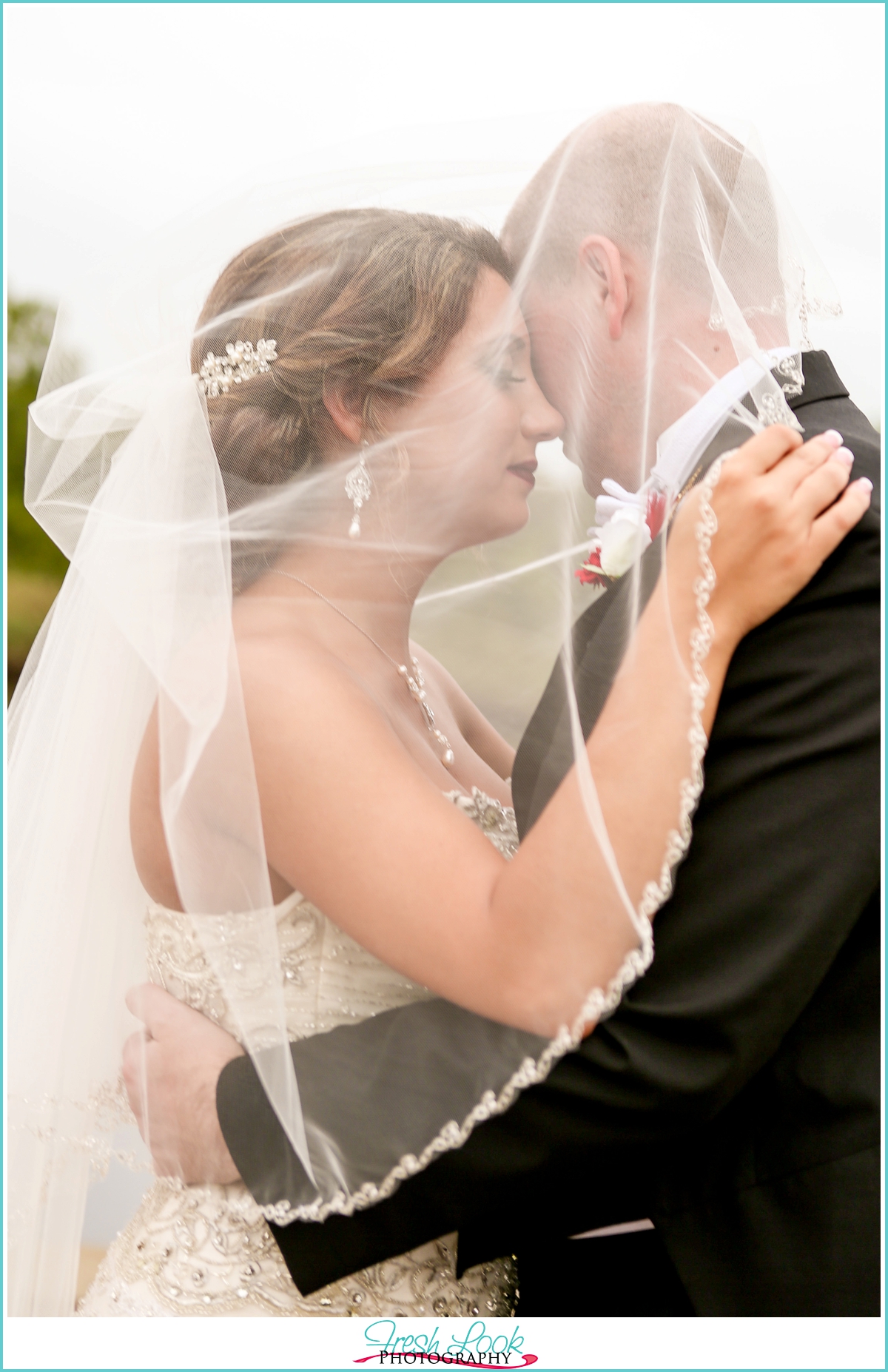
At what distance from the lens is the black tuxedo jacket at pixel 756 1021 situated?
126cm

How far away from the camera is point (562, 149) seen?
1544mm

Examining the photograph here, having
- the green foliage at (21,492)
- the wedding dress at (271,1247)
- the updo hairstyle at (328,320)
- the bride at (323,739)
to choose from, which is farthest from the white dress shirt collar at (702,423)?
the green foliage at (21,492)

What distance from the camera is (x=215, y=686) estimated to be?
1.47 metres

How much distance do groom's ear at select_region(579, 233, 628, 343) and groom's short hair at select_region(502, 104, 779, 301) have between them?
1 centimetres

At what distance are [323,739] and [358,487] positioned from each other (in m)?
0.45

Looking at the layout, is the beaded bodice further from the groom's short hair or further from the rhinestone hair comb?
the groom's short hair

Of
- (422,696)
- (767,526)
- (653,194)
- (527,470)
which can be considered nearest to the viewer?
(767,526)

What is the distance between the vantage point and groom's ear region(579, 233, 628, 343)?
1.47m

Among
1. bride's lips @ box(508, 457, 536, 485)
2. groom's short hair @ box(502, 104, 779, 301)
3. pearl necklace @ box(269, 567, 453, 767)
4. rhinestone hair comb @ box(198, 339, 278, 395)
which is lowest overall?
pearl necklace @ box(269, 567, 453, 767)

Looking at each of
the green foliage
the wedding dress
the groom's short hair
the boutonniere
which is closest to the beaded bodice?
the wedding dress

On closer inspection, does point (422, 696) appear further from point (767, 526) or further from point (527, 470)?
point (767, 526)

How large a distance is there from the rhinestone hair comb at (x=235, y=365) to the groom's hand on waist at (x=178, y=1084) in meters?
1.03

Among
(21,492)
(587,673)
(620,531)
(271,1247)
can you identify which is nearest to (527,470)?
(620,531)

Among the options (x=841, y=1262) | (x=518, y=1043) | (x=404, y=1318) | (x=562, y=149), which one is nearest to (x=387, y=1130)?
(x=518, y=1043)
